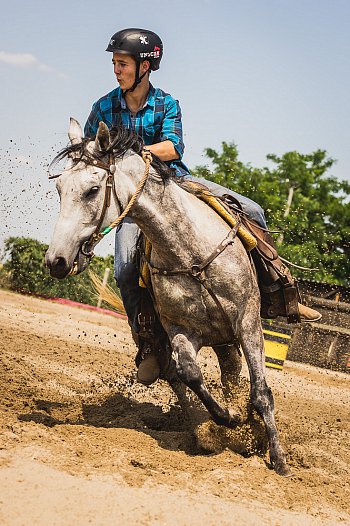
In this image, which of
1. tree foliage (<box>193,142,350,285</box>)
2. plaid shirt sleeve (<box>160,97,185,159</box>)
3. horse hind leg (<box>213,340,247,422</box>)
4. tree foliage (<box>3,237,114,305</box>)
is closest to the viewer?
plaid shirt sleeve (<box>160,97,185,159</box>)

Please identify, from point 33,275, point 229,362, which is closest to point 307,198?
point 33,275

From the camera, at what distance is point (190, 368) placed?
4965 mm

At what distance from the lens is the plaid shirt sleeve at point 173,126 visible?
5.43 metres

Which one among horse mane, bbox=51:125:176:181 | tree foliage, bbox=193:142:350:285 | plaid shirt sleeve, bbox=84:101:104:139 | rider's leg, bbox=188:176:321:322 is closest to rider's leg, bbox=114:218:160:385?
rider's leg, bbox=188:176:321:322

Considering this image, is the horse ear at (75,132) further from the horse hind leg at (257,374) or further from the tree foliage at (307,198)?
the tree foliage at (307,198)

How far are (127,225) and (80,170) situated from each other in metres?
1.45

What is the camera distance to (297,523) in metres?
3.87

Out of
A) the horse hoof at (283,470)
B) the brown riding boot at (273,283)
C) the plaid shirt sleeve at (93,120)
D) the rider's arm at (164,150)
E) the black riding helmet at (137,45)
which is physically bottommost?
the horse hoof at (283,470)

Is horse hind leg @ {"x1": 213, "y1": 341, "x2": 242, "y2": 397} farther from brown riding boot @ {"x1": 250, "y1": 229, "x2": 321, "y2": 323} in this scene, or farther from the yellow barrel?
the yellow barrel

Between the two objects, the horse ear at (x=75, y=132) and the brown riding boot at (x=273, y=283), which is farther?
the brown riding boot at (x=273, y=283)

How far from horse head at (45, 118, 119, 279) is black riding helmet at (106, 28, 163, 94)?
3.67 feet

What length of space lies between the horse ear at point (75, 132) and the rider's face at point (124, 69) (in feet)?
2.34

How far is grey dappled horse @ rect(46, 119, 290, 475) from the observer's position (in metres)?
4.38

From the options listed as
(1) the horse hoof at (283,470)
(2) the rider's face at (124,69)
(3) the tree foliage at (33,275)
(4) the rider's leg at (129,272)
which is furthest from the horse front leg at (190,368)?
(3) the tree foliage at (33,275)
